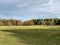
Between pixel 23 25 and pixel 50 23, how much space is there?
9.85 m

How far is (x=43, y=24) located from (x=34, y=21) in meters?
5.08

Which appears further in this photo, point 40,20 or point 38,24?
point 38,24

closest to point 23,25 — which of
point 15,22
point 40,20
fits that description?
point 15,22

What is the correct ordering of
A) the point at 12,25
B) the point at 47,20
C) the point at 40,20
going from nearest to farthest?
the point at 40,20, the point at 47,20, the point at 12,25

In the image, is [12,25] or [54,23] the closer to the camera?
[54,23]

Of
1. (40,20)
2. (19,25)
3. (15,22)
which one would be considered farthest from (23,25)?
(40,20)

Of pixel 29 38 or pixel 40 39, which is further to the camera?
pixel 29 38

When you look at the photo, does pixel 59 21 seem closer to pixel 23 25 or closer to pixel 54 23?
pixel 54 23

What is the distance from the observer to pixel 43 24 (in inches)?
2309

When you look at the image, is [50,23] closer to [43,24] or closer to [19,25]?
[43,24]

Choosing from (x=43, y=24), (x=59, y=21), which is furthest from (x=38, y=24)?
(x=59, y=21)

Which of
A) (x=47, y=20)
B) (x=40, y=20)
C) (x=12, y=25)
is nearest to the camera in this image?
(x=40, y=20)

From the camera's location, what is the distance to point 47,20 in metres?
56.0

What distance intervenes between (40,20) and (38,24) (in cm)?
462
